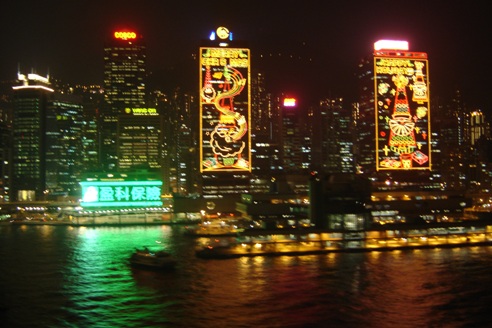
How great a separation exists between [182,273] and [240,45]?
3037 cm

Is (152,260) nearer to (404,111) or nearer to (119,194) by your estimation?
(119,194)

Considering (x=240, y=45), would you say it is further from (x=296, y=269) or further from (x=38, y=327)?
(x=38, y=327)

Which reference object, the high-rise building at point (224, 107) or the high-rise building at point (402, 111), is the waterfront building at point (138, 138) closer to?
the high-rise building at point (224, 107)

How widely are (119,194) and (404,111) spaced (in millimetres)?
25056

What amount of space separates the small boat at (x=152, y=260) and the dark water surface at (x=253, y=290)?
507mm

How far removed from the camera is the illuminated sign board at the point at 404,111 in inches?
1987

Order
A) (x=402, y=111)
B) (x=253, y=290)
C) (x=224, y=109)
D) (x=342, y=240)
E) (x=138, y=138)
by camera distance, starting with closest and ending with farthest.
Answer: (x=253, y=290)
(x=342, y=240)
(x=224, y=109)
(x=402, y=111)
(x=138, y=138)

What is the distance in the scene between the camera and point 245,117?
50.2 metres

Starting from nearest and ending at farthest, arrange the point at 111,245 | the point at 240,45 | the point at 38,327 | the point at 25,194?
the point at 38,327
the point at 111,245
the point at 240,45
the point at 25,194

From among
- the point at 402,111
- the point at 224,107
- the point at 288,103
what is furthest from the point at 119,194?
the point at 288,103

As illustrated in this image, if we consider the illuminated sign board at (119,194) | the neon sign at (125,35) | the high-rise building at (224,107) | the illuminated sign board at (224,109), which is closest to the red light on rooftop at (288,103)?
the neon sign at (125,35)

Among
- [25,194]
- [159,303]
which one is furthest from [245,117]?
[25,194]

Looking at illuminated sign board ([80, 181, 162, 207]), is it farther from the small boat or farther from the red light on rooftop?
the red light on rooftop

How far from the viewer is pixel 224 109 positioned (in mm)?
48875
